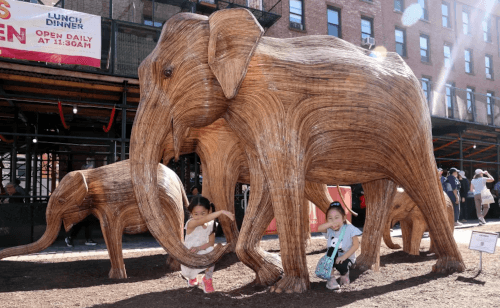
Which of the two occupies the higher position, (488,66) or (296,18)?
(488,66)

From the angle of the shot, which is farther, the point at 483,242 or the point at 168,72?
the point at 483,242

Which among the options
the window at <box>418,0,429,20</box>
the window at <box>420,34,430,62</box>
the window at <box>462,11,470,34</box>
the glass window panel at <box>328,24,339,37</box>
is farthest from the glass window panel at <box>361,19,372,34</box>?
the window at <box>462,11,470,34</box>

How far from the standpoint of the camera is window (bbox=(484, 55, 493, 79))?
78.0ft

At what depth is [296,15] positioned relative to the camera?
16.3m

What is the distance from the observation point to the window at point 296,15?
16109 millimetres

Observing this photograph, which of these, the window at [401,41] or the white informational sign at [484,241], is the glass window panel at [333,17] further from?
the white informational sign at [484,241]

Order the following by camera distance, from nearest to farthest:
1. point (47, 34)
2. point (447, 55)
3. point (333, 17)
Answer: point (47, 34) < point (333, 17) < point (447, 55)

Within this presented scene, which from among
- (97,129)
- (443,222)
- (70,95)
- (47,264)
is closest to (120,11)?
(97,129)

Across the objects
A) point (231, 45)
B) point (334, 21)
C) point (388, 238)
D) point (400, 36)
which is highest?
point (400, 36)

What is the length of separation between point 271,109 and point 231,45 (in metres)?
0.56

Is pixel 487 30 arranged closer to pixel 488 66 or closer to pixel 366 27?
pixel 488 66

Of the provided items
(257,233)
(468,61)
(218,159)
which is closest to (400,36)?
(468,61)

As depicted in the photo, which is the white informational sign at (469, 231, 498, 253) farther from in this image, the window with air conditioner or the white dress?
the window with air conditioner

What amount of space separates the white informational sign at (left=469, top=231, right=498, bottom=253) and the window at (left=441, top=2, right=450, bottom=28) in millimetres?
21247
